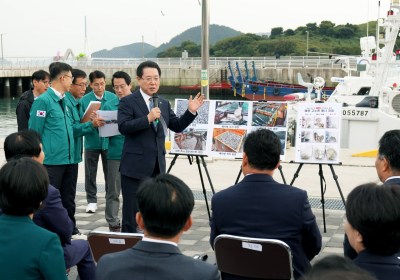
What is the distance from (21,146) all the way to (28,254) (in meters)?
1.32

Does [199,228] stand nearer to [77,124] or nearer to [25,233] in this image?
[77,124]

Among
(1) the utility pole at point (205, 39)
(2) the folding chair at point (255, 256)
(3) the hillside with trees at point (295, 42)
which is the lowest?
(2) the folding chair at point (255, 256)

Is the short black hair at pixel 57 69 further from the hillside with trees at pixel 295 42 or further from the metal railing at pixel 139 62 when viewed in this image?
the hillside with trees at pixel 295 42

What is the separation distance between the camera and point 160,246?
A: 5.48ft

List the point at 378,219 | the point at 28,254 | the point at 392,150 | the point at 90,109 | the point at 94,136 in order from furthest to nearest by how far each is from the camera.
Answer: the point at 94,136, the point at 90,109, the point at 392,150, the point at 28,254, the point at 378,219

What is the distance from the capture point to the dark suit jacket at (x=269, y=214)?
235cm

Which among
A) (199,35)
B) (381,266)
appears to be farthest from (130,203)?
(199,35)

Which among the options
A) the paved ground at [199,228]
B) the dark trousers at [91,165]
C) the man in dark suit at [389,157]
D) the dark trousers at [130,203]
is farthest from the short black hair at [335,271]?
the dark trousers at [91,165]

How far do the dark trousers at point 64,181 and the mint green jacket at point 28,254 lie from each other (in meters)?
2.11

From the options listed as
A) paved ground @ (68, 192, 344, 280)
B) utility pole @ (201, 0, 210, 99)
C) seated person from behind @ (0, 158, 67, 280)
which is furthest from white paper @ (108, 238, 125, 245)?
utility pole @ (201, 0, 210, 99)

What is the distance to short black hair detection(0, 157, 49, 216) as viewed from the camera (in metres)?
2.08

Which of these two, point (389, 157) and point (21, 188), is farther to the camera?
point (389, 157)

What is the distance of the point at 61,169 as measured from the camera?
420 centimetres

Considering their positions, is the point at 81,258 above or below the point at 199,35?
below
